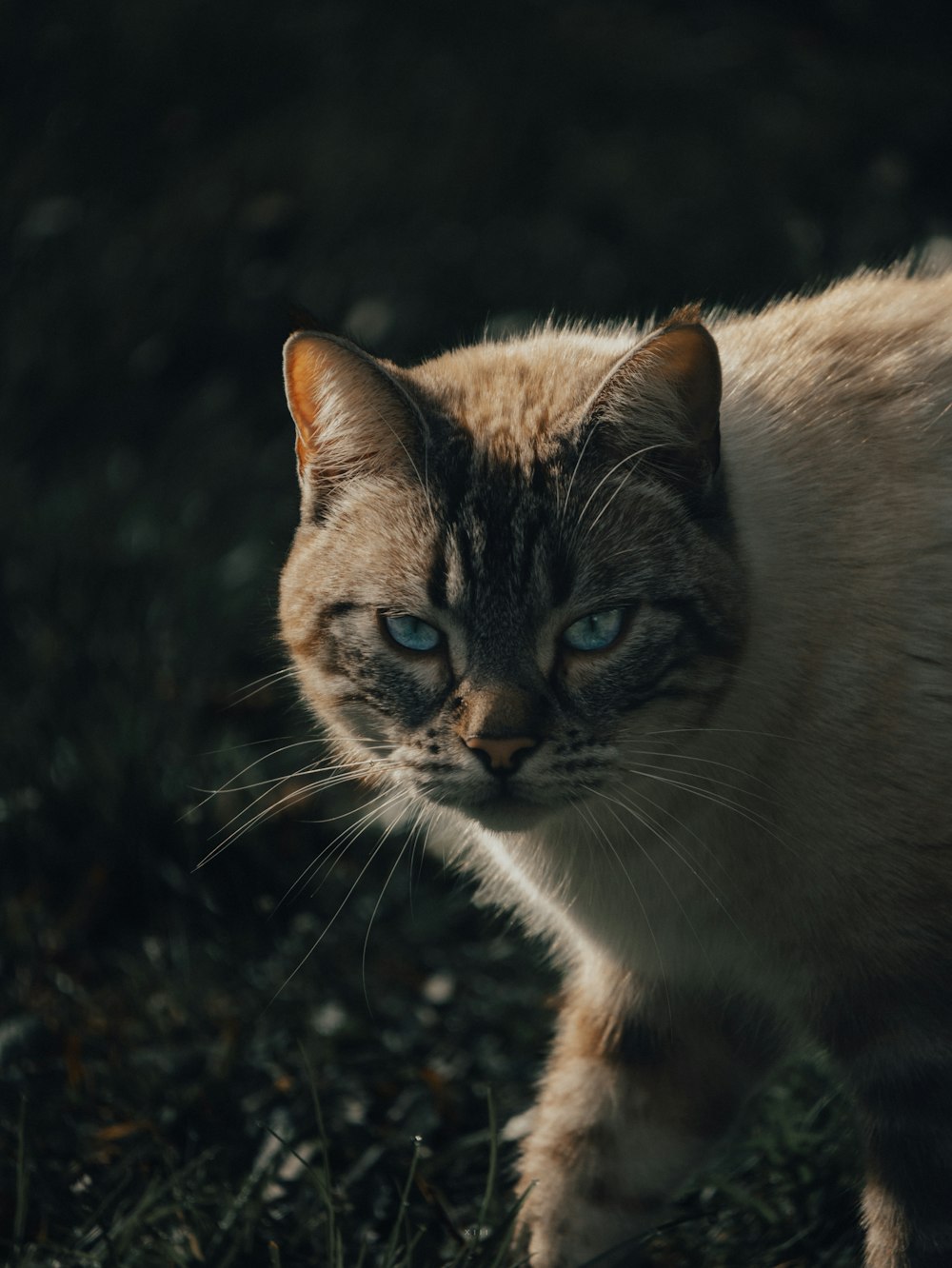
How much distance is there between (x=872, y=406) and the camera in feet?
7.56

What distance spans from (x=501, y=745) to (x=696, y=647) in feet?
1.22

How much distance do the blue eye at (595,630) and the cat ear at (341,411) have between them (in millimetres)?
443

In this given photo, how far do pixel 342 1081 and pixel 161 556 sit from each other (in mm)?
2148

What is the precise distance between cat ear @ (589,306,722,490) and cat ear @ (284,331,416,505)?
1.16 ft

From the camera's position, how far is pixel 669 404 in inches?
83.2

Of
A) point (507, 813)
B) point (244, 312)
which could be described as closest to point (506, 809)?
point (507, 813)

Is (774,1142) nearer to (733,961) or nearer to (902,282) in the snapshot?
(733,961)

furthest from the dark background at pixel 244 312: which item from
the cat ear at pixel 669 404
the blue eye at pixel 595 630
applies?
the cat ear at pixel 669 404

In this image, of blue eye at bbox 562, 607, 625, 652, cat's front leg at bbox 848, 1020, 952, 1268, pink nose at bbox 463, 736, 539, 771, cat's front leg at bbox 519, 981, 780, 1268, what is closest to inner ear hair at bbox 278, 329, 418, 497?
blue eye at bbox 562, 607, 625, 652

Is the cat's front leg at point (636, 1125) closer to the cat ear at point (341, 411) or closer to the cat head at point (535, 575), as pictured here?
the cat head at point (535, 575)

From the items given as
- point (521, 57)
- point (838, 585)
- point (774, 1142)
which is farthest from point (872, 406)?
point (521, 57)

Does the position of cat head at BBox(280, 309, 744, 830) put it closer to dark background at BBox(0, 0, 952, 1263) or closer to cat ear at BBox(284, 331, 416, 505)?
cat ear at BBox(284, 331, 416, 505)

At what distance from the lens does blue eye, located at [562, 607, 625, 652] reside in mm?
2154

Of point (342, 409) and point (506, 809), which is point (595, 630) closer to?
point (506, 809)
